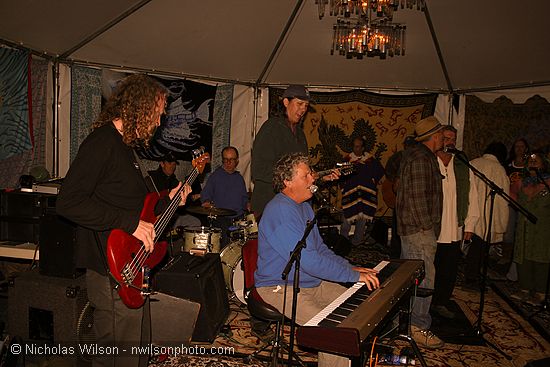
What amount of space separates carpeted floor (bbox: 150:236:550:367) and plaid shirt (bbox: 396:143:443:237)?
0.66 metres

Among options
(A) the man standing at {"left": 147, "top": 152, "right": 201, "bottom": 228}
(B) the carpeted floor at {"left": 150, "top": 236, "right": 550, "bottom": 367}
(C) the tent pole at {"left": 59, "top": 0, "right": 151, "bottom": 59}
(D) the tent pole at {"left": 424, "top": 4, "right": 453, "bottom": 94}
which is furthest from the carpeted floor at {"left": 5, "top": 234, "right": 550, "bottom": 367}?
(C) the tent pole at {"left": 59, "top": 0, "right": 151, "bottom": 59}

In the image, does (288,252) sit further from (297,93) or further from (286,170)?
(297,93)

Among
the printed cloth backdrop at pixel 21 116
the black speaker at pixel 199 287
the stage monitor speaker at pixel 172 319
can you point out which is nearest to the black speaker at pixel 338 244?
the black speaker at pixel 199 287

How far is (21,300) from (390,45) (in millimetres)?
4914

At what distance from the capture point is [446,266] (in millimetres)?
4883

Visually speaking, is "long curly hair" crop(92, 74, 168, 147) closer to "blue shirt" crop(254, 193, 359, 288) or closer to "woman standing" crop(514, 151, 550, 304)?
"blue shirt" crop(254, 193, 359, 288)

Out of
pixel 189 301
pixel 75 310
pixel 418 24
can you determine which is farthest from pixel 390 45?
pixel 75 310

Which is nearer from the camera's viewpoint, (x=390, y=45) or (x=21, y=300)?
(x=21, y=300)

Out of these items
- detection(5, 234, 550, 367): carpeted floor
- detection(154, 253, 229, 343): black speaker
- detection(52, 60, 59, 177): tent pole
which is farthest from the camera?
detection(52, 60, 59, 177): tent pole

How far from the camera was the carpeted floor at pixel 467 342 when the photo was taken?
4168 millimetres

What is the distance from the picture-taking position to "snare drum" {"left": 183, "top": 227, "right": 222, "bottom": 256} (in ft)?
17.9

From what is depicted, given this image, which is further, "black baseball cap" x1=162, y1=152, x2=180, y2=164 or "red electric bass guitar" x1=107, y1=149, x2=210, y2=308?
"black baseball cap" x1=162, y1=152, x2=180, y2=164

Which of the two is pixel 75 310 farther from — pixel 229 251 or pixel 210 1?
pixel 210 1

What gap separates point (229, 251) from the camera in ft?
17.6
